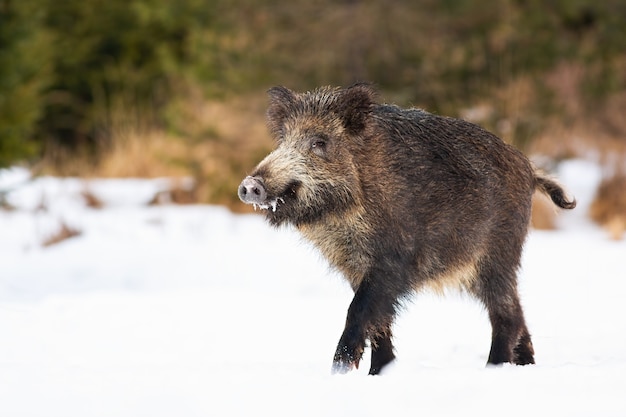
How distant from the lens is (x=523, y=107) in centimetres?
1332

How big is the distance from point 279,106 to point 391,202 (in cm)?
75

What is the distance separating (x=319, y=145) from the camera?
5.00 m

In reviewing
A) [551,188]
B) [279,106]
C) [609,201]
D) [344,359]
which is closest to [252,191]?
[279,106]

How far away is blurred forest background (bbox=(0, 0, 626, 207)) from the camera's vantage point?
12906 millimetres

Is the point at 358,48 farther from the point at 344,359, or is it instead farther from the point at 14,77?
the point at 344,359

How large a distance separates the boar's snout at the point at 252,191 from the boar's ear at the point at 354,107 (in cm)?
62

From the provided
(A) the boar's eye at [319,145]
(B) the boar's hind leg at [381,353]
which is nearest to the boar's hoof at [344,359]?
(B) the boar's hind leg at [381,353]

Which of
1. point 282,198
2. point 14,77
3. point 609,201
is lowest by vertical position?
point 282,198

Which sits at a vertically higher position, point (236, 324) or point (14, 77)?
point (14, 77)

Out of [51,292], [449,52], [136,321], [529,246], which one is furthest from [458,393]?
[449,52]

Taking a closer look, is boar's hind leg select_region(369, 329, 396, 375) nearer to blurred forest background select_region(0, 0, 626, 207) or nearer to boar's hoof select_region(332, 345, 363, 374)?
boar's hoof select_region(332, 345, 363, 374)

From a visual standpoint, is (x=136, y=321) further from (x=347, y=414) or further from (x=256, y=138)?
(x=256, y=138)

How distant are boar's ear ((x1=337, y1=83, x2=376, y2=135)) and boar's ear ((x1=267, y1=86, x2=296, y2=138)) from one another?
10.6 inches

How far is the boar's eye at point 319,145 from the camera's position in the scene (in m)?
4.97
